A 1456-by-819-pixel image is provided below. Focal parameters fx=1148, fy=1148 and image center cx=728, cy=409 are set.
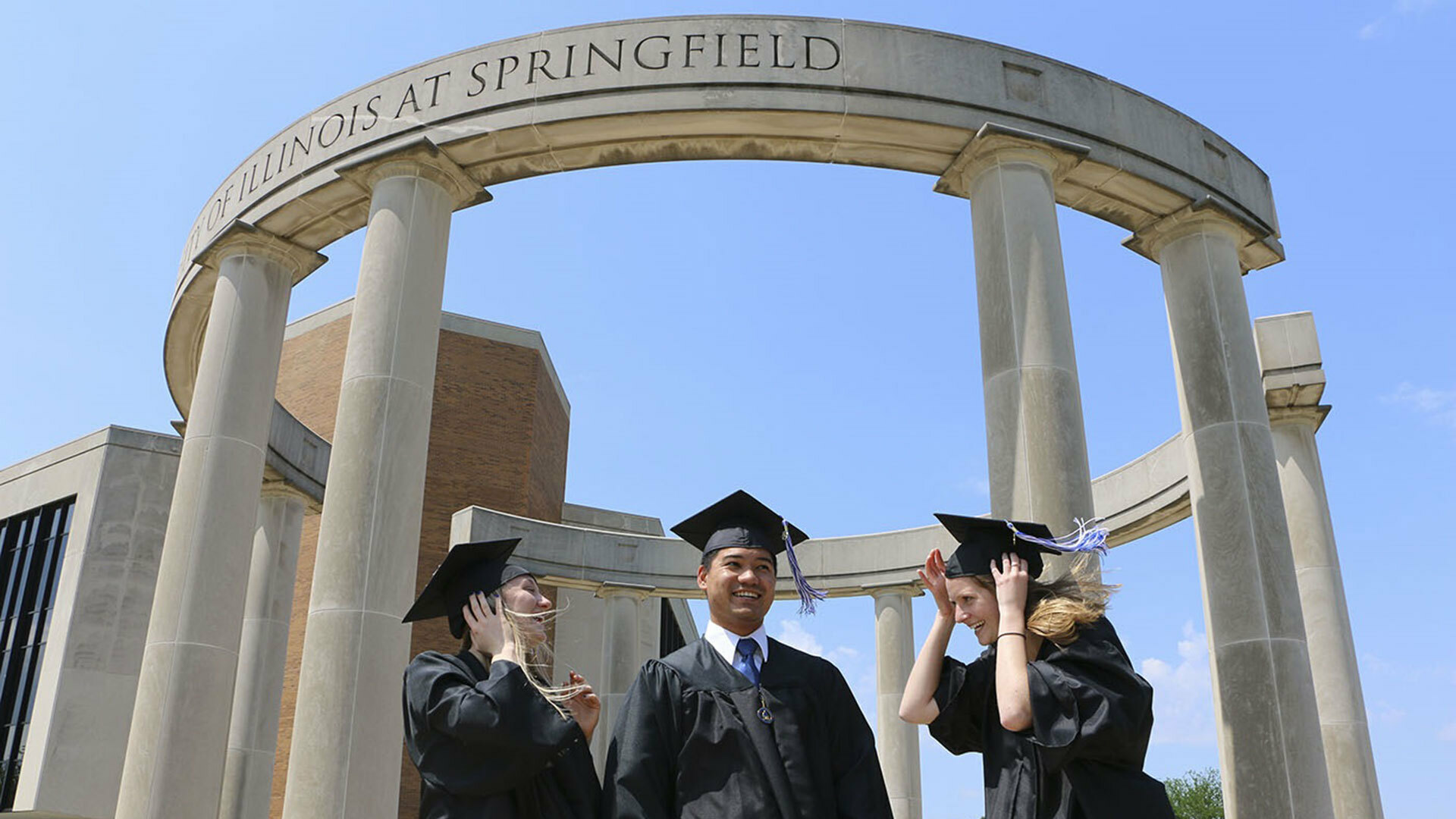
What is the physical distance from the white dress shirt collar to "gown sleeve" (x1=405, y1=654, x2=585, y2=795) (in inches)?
30.1

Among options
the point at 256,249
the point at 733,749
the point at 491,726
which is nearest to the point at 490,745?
the point at 491,726

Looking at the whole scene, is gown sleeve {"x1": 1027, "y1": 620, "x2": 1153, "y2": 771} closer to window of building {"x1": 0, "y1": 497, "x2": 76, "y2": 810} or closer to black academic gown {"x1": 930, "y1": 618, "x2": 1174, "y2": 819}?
black academic gown {"x1": 930, "y1": 618, "x2": 1174, "y2": 819}

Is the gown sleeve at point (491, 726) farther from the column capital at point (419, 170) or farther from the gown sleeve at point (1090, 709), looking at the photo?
the column capital at point (419, 170)

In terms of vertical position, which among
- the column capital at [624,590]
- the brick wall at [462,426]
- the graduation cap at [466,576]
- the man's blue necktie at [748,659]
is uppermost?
the brick wall at [462,426]

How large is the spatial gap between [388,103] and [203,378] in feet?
14.2

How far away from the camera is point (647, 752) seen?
205 inches

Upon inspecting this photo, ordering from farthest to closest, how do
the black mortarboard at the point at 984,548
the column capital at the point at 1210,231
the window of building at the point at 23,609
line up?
the window of building at the point at 23,609, the column capital at the point at 1210,231, the black mortarboard at the point at 984,548

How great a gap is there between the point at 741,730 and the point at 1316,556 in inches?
591

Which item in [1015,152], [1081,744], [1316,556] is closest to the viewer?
[1081,744]

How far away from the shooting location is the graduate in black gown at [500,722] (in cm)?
509

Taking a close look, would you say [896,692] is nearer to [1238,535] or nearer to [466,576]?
[1238,535]

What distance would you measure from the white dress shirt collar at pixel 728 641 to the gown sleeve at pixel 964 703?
86 centimetres

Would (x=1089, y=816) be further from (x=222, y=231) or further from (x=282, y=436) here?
(x=282, y=436)

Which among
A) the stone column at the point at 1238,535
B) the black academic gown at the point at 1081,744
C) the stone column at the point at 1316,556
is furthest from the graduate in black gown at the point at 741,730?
the stone column at the point at 1316,556
